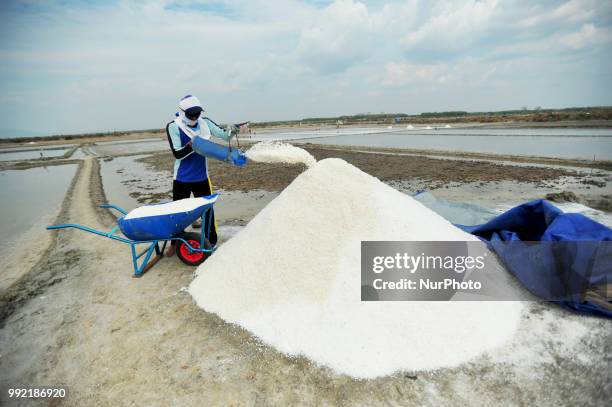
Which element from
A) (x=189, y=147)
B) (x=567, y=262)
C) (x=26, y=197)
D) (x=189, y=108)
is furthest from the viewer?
(x=26, y=197)

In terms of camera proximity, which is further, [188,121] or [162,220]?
[188,121]

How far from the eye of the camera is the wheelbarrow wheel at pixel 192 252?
355 cm

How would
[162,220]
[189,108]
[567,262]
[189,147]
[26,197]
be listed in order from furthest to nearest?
[26,197]
[189,147]
[189,108]
[162,220]
[567,262]

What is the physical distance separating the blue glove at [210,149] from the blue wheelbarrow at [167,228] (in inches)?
19.9

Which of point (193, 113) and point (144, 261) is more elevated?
point (193, 113)

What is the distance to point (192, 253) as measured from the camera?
359 cm

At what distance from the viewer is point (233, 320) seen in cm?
260

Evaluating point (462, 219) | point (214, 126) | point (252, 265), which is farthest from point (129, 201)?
point (462, 219)

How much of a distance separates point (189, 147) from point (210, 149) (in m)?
0.42

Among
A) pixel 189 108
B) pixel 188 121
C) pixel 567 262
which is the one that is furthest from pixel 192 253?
pixel 567 262

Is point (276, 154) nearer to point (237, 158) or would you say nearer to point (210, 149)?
point (237, 158)

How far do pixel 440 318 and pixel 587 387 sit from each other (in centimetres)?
87

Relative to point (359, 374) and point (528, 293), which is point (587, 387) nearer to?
point (528, 293)

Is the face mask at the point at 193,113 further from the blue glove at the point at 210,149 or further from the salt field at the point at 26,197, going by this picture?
the salt field at the point at 26,197
